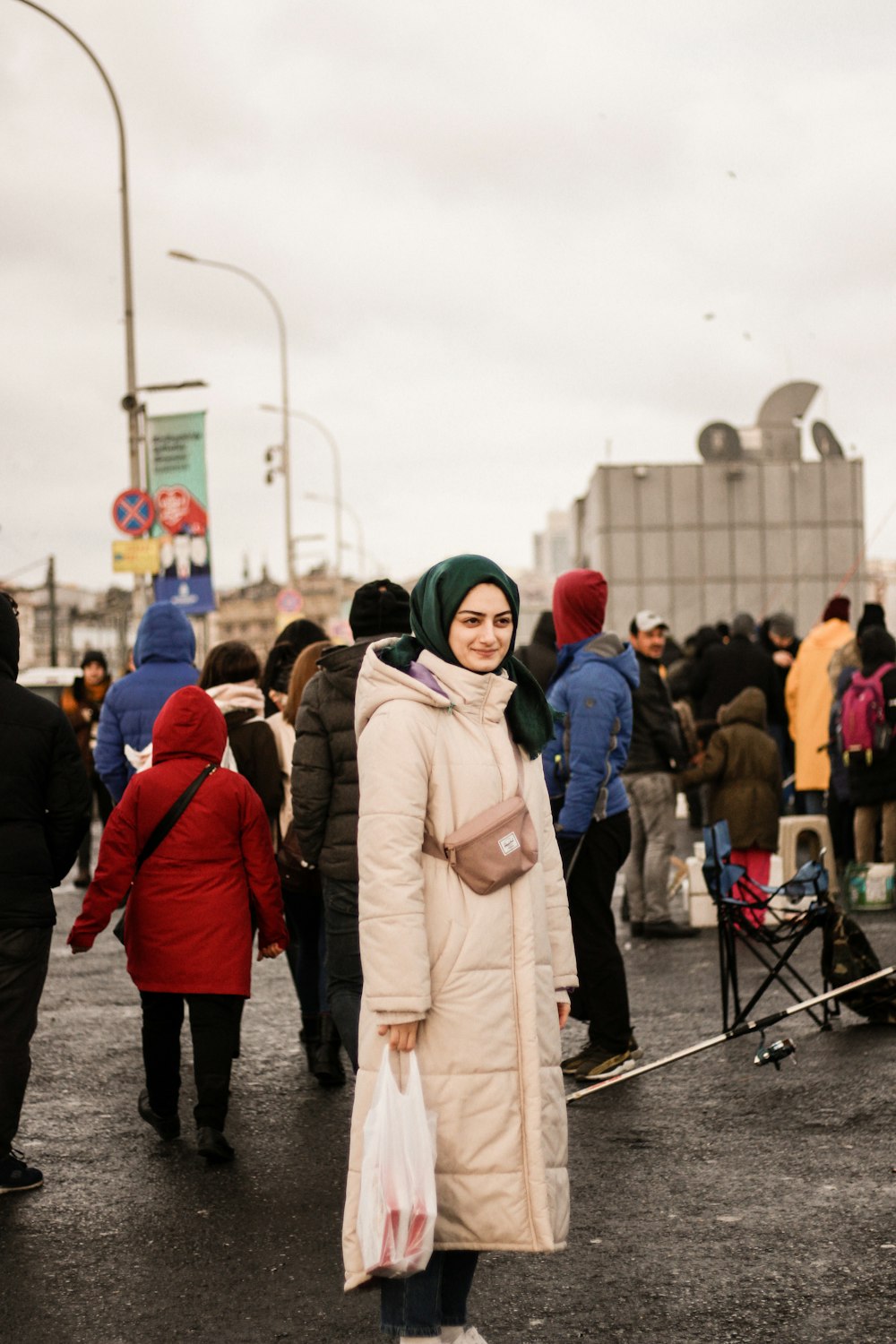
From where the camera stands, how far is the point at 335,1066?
23.2 ft

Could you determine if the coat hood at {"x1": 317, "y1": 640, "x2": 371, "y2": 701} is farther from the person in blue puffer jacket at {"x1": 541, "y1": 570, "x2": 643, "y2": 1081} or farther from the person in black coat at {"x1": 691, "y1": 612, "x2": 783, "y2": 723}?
the person in black coat at {"x1": 691, "y1": 612, "x2": 783, "y2": 723}

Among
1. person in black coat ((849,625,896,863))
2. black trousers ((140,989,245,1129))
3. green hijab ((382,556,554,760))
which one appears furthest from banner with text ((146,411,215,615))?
green hijab ((382,556,554,760))

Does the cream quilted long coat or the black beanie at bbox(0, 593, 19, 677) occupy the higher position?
the black beanie at bbox(0, 593, 19, 677)

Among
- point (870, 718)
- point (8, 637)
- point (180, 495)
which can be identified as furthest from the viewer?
point (180, 495)

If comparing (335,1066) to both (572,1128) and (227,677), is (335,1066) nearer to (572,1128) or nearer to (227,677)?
(572,1128)

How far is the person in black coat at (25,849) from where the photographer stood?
5.66 m

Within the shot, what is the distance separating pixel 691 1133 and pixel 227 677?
2979 mm

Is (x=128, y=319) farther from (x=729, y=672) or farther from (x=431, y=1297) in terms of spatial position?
(x=431, y=1297)

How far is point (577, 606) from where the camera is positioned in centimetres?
727

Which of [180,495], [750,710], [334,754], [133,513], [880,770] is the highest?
[180,495]

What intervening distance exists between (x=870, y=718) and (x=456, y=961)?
27.9ft

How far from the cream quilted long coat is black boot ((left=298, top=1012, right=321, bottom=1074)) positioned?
3.59 metres

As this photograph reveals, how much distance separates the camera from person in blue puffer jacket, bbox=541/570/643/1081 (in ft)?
22.9

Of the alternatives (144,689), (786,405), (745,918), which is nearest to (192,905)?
(144,689)
